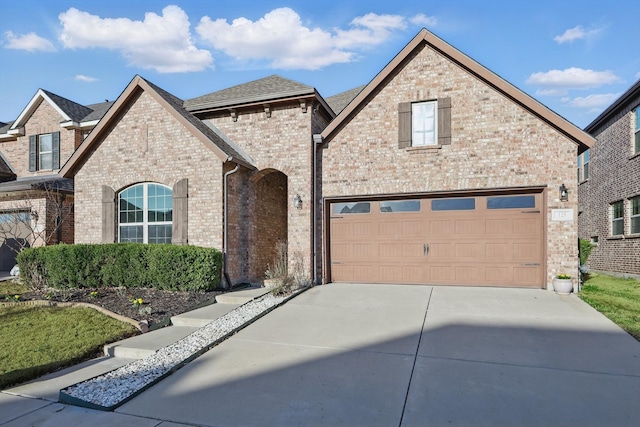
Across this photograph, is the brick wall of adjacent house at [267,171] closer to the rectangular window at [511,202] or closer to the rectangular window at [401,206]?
the rectangular window at [401,206]

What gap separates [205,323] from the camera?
696cm

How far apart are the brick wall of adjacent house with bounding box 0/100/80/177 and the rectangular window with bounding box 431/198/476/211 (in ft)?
48.8

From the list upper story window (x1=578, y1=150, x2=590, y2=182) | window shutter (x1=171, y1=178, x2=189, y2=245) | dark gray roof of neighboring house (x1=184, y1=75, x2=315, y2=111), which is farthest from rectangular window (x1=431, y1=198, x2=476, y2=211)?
upper story window (x1=578, y1=150, x2=590, y2=182)

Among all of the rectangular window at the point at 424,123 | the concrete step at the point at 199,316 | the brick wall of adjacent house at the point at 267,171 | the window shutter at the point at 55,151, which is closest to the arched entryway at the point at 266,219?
the brick wall of adjacent house at the point at 267,171

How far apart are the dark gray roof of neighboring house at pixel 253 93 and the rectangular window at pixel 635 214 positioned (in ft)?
39.6

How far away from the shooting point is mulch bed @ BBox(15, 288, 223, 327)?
7.40 metres

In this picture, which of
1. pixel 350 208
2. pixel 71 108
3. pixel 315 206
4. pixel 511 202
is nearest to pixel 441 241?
pixel 511 202

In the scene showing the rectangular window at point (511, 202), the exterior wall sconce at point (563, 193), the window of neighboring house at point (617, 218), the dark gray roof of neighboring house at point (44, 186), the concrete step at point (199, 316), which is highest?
the dark gray roof of neighboring house at point (44, 186)

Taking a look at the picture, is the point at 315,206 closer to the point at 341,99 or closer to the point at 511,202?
the point at 511,202

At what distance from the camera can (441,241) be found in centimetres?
1009

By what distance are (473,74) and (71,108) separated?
16.6m

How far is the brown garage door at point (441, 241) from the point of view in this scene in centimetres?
961

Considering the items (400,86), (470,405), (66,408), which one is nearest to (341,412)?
(470,405)

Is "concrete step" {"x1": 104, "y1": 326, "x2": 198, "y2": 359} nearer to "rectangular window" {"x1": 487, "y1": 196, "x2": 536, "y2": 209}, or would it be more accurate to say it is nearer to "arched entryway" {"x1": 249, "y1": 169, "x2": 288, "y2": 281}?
"arched entryway" {"x1": 249, "y1": 169, "x2": 288, "y2": 281}
